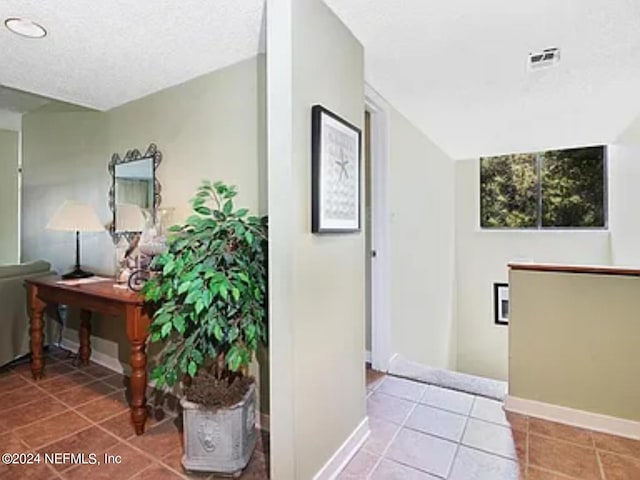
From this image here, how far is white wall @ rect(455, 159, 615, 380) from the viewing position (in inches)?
215

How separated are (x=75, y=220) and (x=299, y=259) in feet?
7.49

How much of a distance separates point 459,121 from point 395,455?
9.93ft

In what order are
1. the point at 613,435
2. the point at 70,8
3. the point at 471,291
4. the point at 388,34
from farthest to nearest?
the point at 471,291, the point at 613,435, the point at 388,34, the point at 70,8

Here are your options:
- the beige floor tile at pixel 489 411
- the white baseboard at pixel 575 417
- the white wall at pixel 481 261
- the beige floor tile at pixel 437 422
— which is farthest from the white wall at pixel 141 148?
the white wall at pixel 481 261

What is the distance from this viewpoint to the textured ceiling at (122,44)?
1.72 m

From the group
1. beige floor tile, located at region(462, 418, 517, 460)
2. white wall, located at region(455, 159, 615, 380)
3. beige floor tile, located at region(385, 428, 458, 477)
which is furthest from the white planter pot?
white wall, located at region(455, 159, 615, 380)

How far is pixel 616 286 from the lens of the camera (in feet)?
7.09

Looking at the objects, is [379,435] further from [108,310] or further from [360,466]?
[108,310]

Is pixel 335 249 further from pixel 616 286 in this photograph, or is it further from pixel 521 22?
pixel 616 286

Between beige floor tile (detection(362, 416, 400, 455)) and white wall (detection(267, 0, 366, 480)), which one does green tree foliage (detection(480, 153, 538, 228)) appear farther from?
white wall (detection(267, 0, 366, 480))

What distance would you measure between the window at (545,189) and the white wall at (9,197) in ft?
21.2

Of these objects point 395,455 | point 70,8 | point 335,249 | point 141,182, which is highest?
point 70,8

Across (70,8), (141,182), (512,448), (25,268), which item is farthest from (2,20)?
(512,448)

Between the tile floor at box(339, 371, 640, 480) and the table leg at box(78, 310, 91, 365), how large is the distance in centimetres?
240
